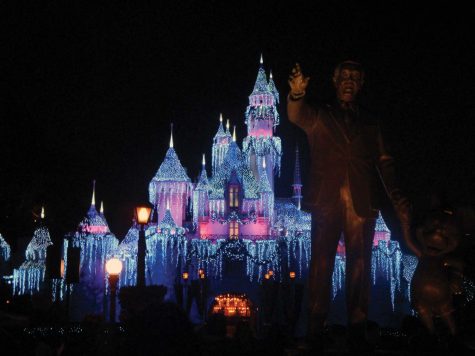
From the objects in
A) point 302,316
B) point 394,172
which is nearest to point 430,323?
point 394,172

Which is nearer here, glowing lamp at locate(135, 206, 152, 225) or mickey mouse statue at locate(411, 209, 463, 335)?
mickey mouse statue at locate(411, 209, 463, 335)

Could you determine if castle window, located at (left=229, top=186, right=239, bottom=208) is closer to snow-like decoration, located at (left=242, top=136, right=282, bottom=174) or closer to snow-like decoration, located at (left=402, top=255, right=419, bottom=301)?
snow-like decoration, located at (left=242, top=136, right=282, bottom=174)

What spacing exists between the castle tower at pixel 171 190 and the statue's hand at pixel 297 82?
34794mm

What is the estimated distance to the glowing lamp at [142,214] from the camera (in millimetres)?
11039

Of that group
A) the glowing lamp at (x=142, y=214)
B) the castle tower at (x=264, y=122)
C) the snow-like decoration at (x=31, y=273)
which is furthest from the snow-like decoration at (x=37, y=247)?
the glowing lamp at (x=142, y=214)

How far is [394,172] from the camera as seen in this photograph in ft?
22.5

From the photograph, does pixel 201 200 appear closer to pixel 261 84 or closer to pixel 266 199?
pixel 266 199

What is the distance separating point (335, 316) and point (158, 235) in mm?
12380

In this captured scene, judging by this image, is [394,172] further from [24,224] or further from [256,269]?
[256,269]

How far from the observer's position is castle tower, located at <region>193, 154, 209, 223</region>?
132ft

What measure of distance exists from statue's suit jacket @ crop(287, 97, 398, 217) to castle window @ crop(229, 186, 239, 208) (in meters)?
33.4

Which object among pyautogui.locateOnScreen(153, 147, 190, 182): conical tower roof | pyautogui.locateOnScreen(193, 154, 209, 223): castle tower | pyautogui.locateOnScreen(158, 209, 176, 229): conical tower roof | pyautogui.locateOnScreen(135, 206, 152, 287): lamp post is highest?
pyautogui.locateOnScreen(153, 147, 190, 182): conical tower roof

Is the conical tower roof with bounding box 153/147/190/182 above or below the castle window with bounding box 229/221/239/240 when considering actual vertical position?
above

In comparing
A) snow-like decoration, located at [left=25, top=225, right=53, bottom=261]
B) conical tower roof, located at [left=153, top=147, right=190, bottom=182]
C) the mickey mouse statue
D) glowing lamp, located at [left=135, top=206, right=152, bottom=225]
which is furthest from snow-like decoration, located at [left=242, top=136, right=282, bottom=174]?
the mickey mouse statue
